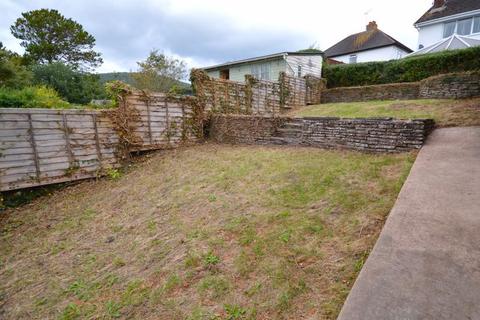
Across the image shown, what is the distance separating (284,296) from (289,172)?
3113 mm

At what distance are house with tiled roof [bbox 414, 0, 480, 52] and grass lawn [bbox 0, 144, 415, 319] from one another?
57.1ft

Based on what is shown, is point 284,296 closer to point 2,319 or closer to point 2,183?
point 2,319

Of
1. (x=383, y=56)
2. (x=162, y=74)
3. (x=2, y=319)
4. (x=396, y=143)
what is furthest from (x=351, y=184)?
(x=162, y=74)

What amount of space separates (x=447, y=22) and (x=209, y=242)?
24.7m

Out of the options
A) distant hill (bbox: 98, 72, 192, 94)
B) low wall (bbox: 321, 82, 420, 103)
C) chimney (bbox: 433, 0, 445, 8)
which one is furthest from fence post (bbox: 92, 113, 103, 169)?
chimney (bbox: 433, 0, 445, 8)

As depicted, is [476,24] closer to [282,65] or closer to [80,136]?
[282,65]

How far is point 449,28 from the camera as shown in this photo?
18656mm

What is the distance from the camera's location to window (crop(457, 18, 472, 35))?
58.4 feet

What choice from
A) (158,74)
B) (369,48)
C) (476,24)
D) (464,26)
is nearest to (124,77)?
(158,74)

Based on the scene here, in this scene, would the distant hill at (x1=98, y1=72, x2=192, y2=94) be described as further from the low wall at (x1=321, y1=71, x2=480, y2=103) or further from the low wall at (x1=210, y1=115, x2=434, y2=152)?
the low wall at (x1=210, y1=115, x2=434, y2=152)

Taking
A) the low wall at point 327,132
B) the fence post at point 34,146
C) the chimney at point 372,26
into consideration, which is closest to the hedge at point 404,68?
the low wall at point 327,132

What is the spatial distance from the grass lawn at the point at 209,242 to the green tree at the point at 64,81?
19.6 meters

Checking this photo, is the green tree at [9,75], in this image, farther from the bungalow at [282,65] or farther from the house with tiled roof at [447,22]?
the house with tiled roof at [447,22]

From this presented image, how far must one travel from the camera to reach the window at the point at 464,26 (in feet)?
58.4
